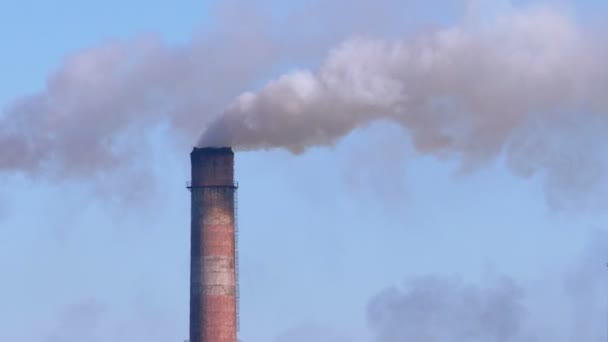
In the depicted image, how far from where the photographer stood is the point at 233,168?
2662 inches

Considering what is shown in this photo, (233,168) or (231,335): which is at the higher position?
(233,168)

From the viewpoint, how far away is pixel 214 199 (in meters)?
67.1

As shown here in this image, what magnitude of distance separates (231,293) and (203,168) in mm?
4408

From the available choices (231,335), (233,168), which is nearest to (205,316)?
(231,335)

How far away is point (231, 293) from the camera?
67312 millimetres

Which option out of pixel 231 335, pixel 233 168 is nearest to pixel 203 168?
pixel 233 168

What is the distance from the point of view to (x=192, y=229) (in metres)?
67.2

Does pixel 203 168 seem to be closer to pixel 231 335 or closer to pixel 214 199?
pixel 214 199

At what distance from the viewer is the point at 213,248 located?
219 ft

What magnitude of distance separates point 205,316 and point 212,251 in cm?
224

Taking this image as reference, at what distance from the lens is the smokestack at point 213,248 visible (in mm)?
66812

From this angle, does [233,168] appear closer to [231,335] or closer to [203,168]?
[203,168]

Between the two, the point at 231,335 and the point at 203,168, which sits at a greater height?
the point at 203,168

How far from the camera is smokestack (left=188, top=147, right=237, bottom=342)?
66812 mm
